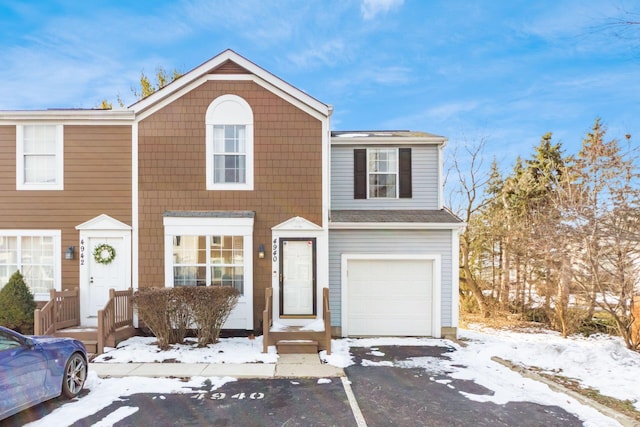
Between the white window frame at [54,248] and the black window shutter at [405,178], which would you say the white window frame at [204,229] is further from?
the black window shutter at [405,178]

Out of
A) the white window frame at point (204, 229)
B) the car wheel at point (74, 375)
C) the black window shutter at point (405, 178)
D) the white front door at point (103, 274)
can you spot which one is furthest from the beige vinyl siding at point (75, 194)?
the black window shutter at point (405, 178)

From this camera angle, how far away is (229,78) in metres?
9.23

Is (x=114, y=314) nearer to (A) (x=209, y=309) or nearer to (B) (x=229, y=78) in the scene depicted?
(A) (x=209, y=309)

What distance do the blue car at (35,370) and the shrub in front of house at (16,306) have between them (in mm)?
4307

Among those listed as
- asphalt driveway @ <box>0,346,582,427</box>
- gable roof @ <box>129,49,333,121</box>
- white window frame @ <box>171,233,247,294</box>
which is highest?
gable roof @ <box>129,49,333,121</box>

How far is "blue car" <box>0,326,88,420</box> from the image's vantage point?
4.33m

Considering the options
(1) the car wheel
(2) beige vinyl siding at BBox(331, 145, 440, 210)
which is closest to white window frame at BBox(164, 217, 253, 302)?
(2) beige vinyl siding at BBox(331, 145, 440, 210)

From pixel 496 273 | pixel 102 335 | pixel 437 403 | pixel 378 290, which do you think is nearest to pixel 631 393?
pixel 437 403

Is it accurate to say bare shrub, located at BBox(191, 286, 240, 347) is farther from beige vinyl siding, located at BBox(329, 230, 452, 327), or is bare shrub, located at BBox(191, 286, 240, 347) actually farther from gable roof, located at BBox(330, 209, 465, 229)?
gable roof, located at BBox(330, 209, 465, 229)

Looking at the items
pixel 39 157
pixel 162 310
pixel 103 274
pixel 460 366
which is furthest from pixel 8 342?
pixel 460 366

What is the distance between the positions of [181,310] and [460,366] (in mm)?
5912

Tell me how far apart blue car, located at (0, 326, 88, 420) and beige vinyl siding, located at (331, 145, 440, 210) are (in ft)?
22.8

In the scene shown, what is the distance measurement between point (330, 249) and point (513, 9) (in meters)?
8.82

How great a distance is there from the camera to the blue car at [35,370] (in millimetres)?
4328
